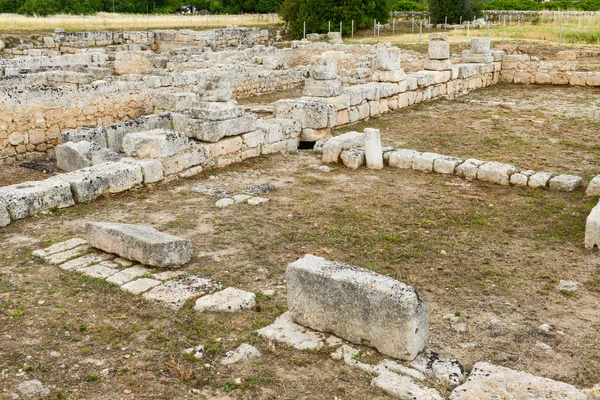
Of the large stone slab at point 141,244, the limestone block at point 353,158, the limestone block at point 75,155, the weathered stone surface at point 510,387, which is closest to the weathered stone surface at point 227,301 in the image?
the large stone slab at point 141,244

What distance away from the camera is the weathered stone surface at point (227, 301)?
246 inches

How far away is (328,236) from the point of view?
8445 millimetres

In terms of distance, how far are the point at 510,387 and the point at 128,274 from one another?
14.1 feet

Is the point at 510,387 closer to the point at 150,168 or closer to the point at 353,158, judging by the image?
the point at 150,168

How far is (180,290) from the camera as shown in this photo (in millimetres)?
A: 6605

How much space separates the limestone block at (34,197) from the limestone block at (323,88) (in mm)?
7685

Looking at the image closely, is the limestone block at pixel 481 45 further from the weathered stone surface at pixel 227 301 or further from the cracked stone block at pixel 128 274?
the weathered stone surface at pixel 227 301

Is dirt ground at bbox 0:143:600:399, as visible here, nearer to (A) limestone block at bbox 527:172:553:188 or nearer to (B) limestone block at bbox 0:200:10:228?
(B) limestone block at bbox 0:200:10:228

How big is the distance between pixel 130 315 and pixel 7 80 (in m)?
12.7

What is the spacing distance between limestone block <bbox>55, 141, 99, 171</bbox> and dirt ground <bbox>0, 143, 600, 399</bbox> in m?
2.35

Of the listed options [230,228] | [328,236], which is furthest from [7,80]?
[328,236]

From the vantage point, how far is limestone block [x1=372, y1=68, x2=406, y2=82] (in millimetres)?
18297

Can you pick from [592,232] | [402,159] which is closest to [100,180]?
[402,159]

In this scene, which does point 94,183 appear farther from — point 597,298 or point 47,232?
point 597,298
